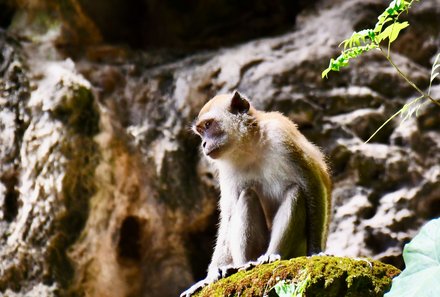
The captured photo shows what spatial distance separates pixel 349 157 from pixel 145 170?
308 cm

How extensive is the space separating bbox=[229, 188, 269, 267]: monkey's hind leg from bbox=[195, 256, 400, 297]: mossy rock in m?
1.66

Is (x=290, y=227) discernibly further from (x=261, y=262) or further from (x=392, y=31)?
(x=392, y=31)

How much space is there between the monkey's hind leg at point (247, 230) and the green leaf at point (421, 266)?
323cm

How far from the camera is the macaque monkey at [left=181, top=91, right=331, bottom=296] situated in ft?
23.6

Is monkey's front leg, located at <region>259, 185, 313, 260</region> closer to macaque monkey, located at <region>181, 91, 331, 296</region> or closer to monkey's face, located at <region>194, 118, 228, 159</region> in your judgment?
macaque monkey, located at <region>181, 91, 331, 296</region>

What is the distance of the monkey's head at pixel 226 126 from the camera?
788cm

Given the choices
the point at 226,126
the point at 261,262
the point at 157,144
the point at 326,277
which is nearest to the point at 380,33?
the point at 326,277

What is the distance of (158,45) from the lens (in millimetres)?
12719

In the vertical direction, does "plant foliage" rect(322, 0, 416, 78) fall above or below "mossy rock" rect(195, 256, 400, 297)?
above

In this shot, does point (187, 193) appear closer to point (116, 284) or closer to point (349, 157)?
point (116, 284)

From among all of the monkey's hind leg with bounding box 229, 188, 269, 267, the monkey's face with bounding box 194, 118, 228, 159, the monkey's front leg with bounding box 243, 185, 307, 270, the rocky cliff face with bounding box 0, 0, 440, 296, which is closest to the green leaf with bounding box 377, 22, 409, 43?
the monkey's front leg with bounding box 243, 185, 307, 270

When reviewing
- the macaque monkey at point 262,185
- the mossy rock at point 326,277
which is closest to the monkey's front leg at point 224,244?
the macaque monkey at point 262,185

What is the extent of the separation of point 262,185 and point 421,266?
3756mm

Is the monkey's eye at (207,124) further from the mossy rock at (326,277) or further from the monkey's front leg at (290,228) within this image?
the mossy rock at (326,277)
